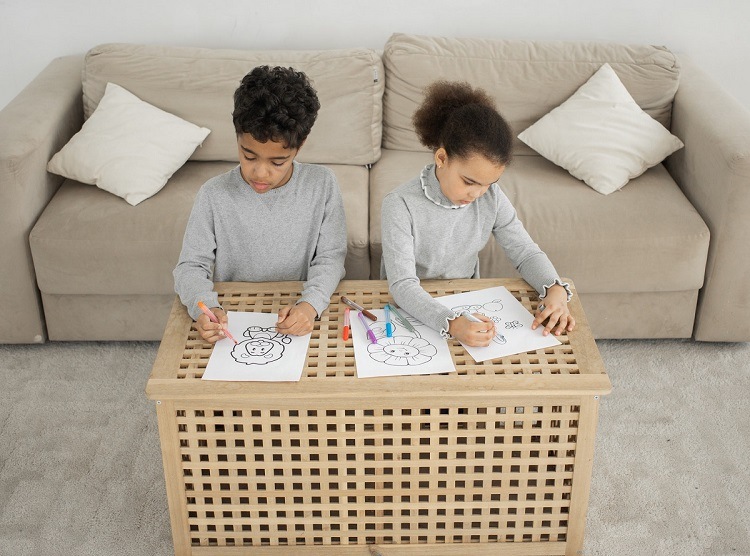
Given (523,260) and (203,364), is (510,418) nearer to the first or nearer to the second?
(523,260)

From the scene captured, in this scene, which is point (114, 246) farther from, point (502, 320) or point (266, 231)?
point (502, 320)

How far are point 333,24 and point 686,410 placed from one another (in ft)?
5.42

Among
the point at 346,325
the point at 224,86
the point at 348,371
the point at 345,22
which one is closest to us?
the point at 348,371

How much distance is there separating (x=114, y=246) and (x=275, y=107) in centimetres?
86

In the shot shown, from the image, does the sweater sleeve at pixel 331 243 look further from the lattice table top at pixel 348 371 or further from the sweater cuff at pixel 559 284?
the sweater cuff at pixel 559 284

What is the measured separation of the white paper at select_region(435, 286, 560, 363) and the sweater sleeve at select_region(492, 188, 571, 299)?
0.25 ft

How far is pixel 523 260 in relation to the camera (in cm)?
181

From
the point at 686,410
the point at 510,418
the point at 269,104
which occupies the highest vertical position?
the point at 269,104

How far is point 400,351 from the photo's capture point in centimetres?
154

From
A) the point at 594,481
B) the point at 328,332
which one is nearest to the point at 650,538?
the point at 594,481

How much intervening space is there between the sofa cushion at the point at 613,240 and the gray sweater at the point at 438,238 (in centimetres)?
41

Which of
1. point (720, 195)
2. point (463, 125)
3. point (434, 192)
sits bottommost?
point (720, 195)

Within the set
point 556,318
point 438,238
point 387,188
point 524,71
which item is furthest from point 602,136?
point 556,318

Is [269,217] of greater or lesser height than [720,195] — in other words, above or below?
above
